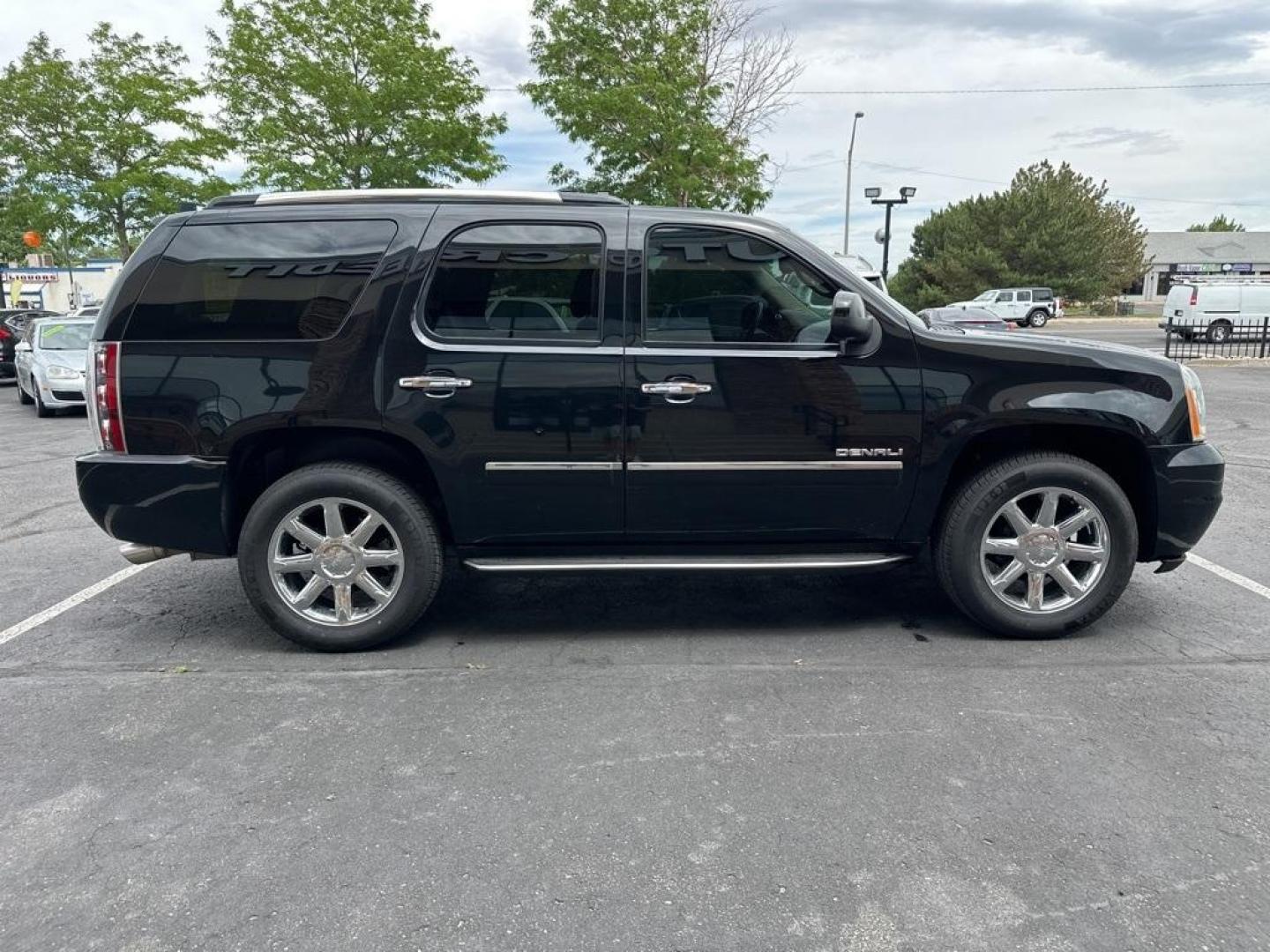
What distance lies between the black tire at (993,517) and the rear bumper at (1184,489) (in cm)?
17

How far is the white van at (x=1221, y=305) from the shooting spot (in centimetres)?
2922

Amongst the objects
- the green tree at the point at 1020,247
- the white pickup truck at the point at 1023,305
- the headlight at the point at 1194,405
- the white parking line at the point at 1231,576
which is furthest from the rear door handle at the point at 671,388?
the green tree at the point at 1020,247

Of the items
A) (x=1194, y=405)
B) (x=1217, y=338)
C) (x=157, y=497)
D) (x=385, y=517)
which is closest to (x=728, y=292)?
(x=385, y=517)

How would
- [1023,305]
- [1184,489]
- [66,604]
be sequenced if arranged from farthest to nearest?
[1023,305]
[66,604]
[1184,489]

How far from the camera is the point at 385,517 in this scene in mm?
4016

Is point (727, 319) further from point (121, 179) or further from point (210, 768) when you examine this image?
point (121, 179)

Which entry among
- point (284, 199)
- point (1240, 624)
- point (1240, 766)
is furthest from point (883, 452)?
point (284, 199)

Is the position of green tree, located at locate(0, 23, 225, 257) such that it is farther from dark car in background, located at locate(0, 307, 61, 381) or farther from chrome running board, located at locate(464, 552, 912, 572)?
chrome running board, located at locate(464, 552, 912, 572)

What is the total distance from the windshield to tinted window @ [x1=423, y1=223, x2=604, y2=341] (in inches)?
472

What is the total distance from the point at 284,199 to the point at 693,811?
3145 mm

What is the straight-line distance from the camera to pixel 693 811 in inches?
111

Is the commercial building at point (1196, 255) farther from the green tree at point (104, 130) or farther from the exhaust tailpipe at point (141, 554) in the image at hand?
the exhaust tailpipe at point (141, 554)

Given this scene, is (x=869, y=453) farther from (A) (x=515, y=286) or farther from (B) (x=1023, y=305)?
(B) (x=1023, y=305)

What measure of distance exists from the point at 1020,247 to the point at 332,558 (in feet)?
185
